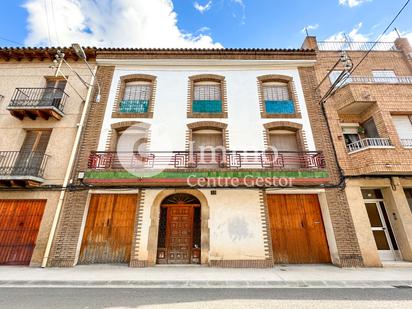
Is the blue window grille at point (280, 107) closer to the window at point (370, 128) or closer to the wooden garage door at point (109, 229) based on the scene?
the window at point (370, 128)

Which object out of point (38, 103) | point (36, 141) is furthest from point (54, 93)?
point (36, 141)

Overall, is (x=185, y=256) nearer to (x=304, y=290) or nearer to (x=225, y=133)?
(x=304, y=290)

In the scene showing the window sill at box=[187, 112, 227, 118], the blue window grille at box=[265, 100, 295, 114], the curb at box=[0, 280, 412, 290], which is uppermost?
the blue window grille at box=[265, 100, 295, 114]

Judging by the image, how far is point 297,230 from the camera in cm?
812

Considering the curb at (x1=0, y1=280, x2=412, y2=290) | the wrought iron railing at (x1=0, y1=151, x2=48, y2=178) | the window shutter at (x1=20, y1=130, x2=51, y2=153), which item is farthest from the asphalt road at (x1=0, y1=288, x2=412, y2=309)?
the window shutter at (x1=20, y1=130, x2=51, y2=153)

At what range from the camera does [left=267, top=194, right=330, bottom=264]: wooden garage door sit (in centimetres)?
780

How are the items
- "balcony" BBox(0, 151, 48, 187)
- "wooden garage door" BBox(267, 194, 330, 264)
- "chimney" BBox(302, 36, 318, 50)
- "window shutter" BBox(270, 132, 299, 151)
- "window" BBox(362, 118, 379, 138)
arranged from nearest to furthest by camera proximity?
"balcony" BBox(0, 151, 48, 187) < "wooden garage door" BBox(267, 194, 330, 264) < "window" BBox(362, 118, 379, 138) < "window shutter" BBox(270, 132, 299, 151) < "chimney" BBox(302, 36, 318, 50)

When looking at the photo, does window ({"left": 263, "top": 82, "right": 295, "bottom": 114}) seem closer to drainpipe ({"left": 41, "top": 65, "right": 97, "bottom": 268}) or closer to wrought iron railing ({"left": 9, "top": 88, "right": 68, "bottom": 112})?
drainpipe ({"left": 41, "top": 65, "right": 97, "bottom": 268})

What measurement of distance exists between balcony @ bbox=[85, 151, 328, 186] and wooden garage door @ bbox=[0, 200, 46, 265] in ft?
9.57

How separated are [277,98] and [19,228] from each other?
42.5 ft

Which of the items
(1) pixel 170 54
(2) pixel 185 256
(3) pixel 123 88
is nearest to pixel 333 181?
(2) pixel 185 256

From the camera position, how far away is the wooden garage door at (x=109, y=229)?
7.61 metres

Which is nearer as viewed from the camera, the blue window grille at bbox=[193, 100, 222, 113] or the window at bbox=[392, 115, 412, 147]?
the window at bbox=[392, 115, 412, 147]

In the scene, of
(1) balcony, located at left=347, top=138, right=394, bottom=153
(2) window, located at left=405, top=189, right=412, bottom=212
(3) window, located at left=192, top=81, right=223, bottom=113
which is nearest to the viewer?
(1) balcony, located at left=347, top=138, right=394, bottom=153
